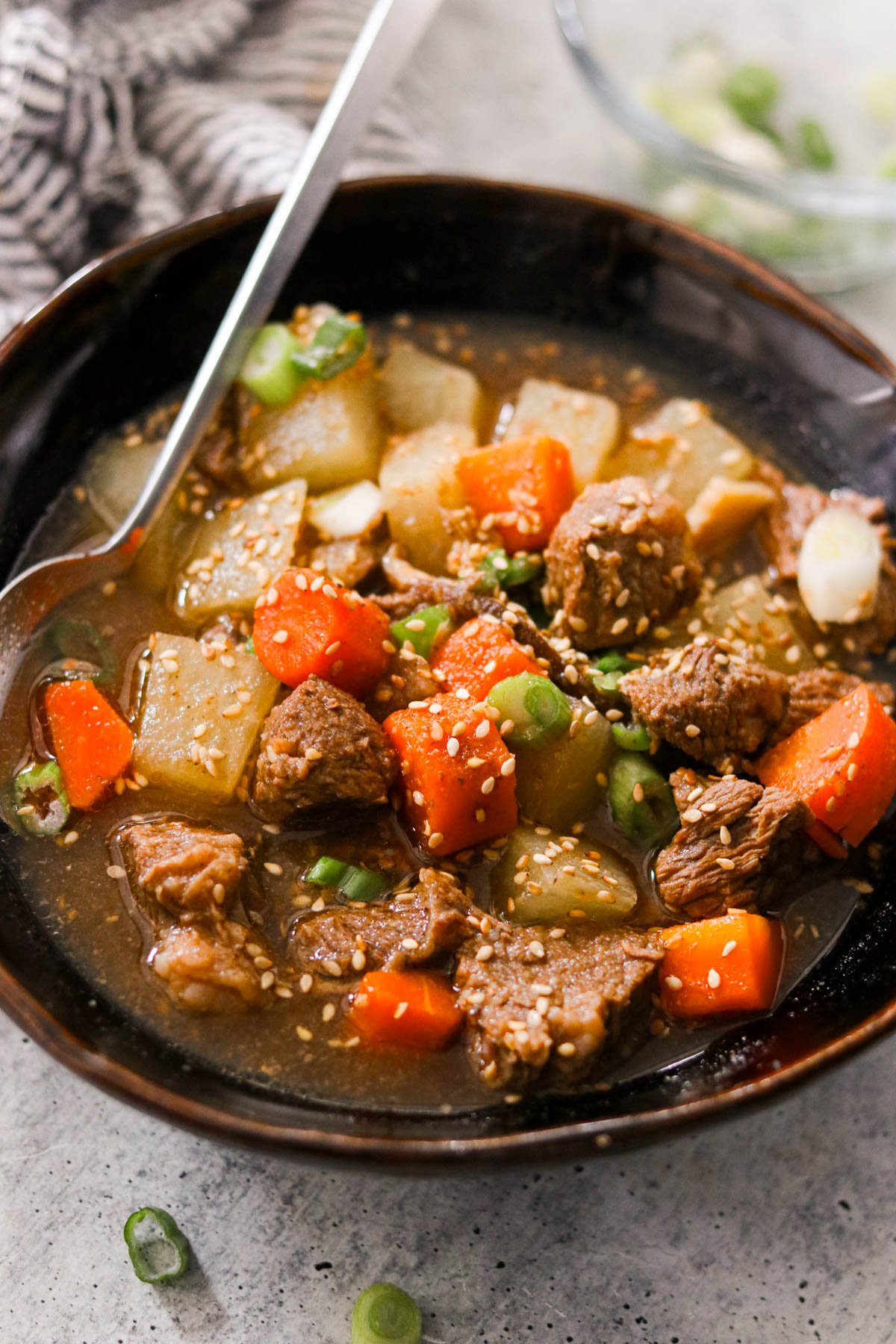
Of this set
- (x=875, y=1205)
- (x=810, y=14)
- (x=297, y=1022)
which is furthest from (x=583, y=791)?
(x=810, y=14)

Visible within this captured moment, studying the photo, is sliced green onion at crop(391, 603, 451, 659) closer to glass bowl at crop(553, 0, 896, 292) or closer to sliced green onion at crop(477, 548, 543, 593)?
sliced green onion at crop(477, 548, 543, 593)

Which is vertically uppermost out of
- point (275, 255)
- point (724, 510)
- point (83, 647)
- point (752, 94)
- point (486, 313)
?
point (275, 255)

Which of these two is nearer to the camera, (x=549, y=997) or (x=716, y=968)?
(x=549, y=997)

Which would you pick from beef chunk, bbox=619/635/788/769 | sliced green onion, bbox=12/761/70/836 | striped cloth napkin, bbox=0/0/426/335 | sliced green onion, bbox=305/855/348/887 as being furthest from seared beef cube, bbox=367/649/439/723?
striped cloth napkin, bbox=0/0/426/335

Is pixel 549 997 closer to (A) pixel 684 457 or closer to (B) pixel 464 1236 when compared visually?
(B) pixel 464 1236

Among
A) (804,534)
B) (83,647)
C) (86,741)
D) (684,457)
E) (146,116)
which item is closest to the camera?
(86,741)

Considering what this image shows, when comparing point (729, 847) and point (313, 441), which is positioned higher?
point (313, 441)

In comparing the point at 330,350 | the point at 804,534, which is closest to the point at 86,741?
the point at 330,350
